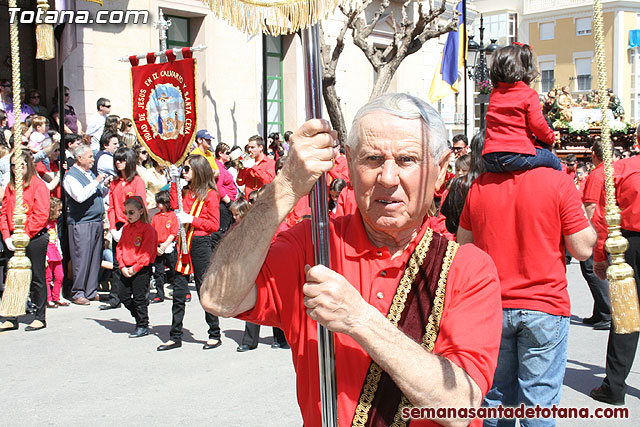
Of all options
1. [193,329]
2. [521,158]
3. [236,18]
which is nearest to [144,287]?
[193,329]

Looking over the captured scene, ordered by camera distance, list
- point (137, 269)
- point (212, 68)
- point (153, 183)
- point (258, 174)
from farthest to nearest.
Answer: point (212, 68)
point (258, 174)
point (153, 183)
point (137, 269)

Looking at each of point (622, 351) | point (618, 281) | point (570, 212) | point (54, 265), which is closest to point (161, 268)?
point (54, 265)

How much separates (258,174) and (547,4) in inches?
1764

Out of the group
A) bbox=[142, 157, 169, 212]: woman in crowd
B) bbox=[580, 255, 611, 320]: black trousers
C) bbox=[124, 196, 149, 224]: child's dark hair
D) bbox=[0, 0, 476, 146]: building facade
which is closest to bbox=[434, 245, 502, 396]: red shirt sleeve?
bbox=[580, 255, 611, 320]: black trousers

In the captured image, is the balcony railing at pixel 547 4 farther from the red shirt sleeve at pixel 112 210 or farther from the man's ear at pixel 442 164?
the man's ear at pixel 442 164

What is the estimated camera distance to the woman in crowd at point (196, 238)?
6876 mm

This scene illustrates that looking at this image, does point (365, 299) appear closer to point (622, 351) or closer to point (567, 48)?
point (622, 351)

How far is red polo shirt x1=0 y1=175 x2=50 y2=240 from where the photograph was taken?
7.47 meters

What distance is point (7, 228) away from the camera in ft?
25.3

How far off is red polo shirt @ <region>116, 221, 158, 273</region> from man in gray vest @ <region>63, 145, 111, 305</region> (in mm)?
1533

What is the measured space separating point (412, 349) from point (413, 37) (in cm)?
1433

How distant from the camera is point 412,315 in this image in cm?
201

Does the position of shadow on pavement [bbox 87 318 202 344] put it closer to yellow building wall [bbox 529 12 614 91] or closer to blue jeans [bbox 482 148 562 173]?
blue jeans [bbox 482 148 562 173]

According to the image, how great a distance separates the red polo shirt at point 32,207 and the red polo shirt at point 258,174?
3.44m
